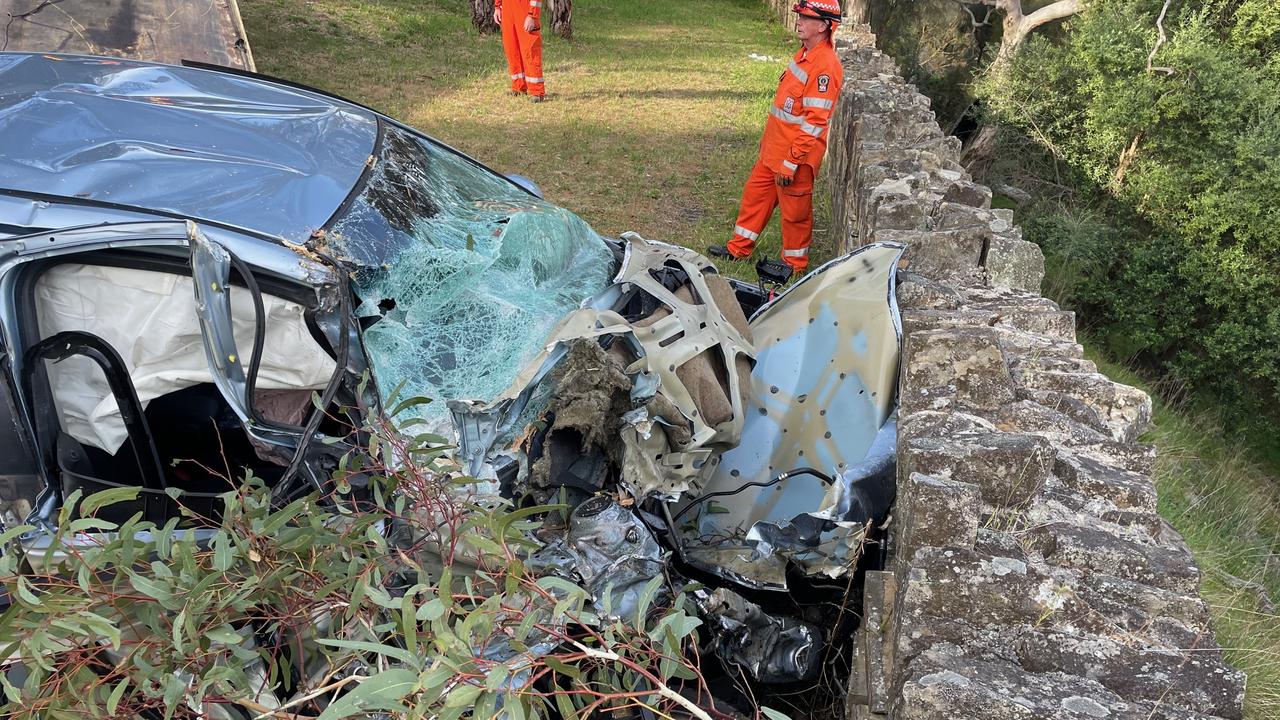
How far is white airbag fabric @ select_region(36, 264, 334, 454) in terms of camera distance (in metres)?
2.62

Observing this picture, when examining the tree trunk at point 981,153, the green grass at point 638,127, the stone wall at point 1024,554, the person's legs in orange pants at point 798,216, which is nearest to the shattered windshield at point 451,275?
the stone wall at point 1024,554

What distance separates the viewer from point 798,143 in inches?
253

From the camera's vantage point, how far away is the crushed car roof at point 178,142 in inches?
109

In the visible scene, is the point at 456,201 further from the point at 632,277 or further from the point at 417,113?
the point at 417,113

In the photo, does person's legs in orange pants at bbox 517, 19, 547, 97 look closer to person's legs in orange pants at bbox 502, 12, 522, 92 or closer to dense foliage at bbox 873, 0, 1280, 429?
person's legs in orange pants at bbox 502, 12, 522, 92

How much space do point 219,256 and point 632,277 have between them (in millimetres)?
1521

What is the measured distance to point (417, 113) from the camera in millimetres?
9883

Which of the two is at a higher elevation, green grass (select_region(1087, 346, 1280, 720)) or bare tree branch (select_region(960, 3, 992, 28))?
bare tree branch (select_region(960, 3, 992, 28))

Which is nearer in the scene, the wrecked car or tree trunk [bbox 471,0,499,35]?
the wrecked car

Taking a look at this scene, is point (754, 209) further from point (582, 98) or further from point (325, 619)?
point (325, 619)

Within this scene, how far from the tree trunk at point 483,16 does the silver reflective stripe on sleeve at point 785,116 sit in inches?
344

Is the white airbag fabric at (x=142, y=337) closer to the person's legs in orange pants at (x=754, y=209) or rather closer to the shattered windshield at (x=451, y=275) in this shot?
the shattered windshield at (x=451, y=275)

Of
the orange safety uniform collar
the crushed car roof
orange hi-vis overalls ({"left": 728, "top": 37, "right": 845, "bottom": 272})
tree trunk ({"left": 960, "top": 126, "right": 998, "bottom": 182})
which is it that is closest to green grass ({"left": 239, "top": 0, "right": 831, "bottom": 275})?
orange hi-vis overalls ({"left": 728, "top": 37, "right": 845, "bottom": 272})

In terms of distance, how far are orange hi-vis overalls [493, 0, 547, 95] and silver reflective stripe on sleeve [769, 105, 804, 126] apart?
4.55m
